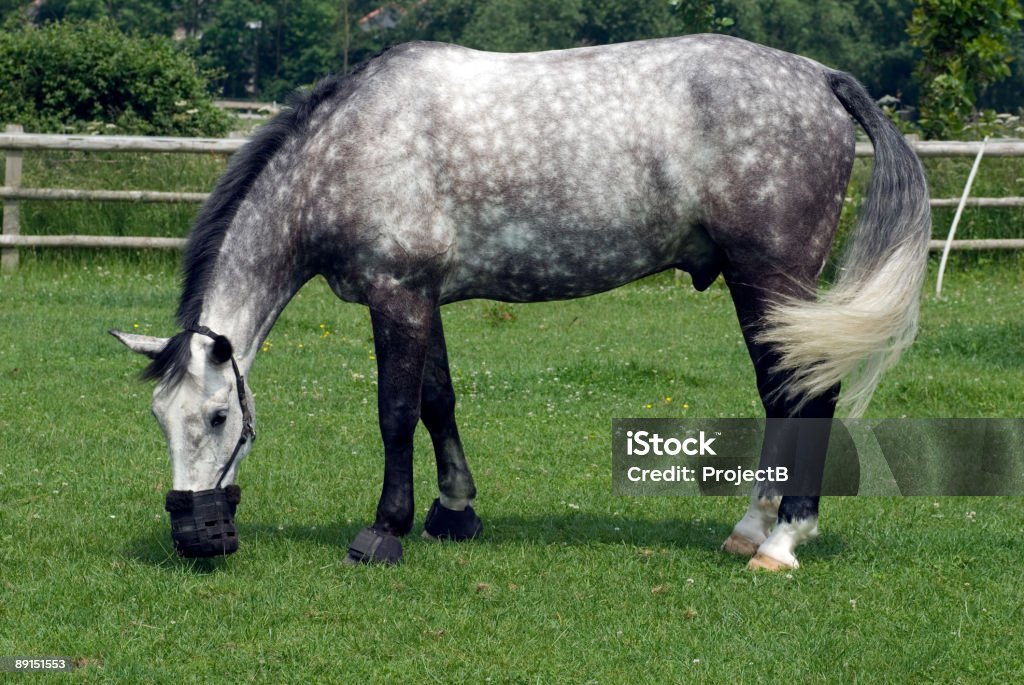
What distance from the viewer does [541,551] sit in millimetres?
6469

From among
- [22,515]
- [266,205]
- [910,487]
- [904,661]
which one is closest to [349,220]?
[266,205]

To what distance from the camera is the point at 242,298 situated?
6129mm

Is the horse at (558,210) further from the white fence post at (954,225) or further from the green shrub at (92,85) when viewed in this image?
the green shrub at (92,85)

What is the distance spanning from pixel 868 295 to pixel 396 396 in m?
2.22

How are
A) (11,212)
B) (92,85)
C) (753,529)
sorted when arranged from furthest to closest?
(92,85), (11,212), (753,529)

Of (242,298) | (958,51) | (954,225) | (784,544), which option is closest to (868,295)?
(784,544)

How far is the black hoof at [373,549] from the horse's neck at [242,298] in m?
0.97

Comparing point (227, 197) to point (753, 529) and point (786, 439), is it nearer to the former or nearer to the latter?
point (786, 439)

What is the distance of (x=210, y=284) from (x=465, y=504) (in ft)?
5.78

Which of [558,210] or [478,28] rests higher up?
[558,210]

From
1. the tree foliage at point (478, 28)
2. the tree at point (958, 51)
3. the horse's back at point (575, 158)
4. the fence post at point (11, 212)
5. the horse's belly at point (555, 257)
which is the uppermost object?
the horse's back at point (575, 158)

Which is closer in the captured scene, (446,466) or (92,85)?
(446,466)

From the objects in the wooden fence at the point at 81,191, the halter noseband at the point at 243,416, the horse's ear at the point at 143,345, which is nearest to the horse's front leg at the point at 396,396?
the halter noseband at the point at 243,416

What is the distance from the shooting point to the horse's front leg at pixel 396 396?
6.18m
